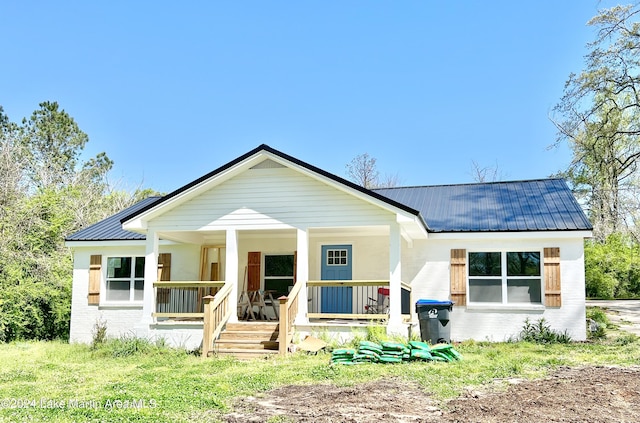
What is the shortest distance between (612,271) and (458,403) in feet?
71.8

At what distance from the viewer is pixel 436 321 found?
12.5 metres

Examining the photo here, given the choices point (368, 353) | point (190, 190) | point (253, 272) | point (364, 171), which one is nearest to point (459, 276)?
point (368, 353)

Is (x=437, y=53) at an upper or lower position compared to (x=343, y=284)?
upper

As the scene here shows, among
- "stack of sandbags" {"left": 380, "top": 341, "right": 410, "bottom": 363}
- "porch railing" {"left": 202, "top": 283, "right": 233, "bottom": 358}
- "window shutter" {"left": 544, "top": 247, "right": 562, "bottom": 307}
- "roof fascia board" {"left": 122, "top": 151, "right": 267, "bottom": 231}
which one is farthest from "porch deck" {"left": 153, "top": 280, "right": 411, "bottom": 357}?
"window shutter" {"left": 544, "top": 247, "right": 562, "bottom": 307}

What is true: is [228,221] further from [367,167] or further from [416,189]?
[367,167]

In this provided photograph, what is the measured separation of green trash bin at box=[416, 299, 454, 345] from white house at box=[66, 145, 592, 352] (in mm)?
523

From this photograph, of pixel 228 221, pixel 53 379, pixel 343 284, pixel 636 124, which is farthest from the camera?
pixel 636 124

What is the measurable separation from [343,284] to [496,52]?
1684 centimetres

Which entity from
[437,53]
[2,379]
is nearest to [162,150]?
[437,53]

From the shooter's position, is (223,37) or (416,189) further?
(223,37)

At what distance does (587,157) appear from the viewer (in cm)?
3019

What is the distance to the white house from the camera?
12.5m

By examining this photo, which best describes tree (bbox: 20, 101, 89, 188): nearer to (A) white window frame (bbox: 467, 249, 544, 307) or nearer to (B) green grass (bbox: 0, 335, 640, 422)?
(B) green grass (bbox: 0, 335, 640, 422)

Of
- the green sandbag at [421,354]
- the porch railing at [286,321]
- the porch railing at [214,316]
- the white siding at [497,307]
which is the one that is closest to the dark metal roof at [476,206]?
the white siding at [497,307]
